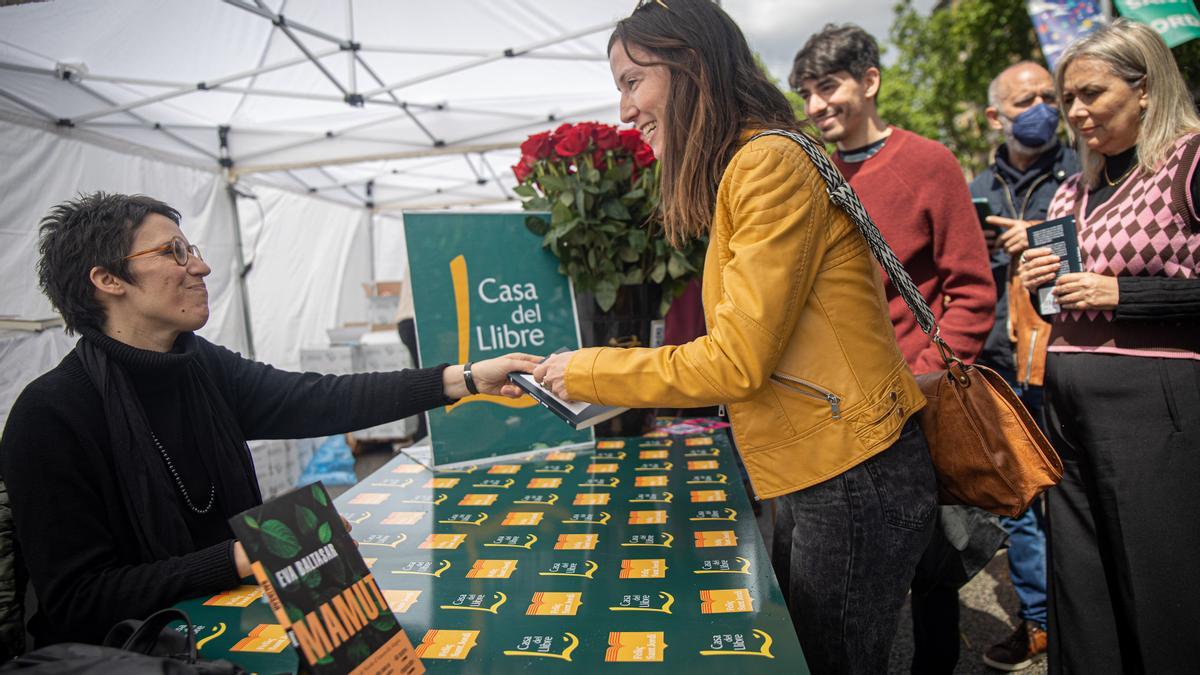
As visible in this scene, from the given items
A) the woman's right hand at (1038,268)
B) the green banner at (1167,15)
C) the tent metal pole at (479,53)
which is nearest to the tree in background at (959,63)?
the green banner at (1167,15)

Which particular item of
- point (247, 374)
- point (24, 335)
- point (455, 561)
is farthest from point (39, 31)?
point (455, 561)

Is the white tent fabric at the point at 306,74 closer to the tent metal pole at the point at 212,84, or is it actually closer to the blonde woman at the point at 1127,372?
the tent metal pole at the point at 212,84

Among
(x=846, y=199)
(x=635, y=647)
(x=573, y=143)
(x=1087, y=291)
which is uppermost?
(x=573, y=143)

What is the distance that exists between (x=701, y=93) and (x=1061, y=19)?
21.9 feet

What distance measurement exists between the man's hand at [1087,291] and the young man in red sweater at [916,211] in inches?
8.6

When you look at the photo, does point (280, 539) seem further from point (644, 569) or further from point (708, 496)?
point (708, 496)

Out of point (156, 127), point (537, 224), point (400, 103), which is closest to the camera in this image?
point (537, 224)

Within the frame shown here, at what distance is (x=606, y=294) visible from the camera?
7.48ft

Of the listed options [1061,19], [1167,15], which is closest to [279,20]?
[1061,19]

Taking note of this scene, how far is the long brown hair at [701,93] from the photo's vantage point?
129 centimetres

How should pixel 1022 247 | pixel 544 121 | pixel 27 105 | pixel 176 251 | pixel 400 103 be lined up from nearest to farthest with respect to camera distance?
pixel 176 251 < pixel 1022 247 < pixel 27 105 < pixel 400 103 < pixel 544 121

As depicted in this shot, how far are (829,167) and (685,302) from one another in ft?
5.31

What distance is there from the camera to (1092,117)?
197cm

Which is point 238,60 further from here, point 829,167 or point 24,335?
point 829,167
